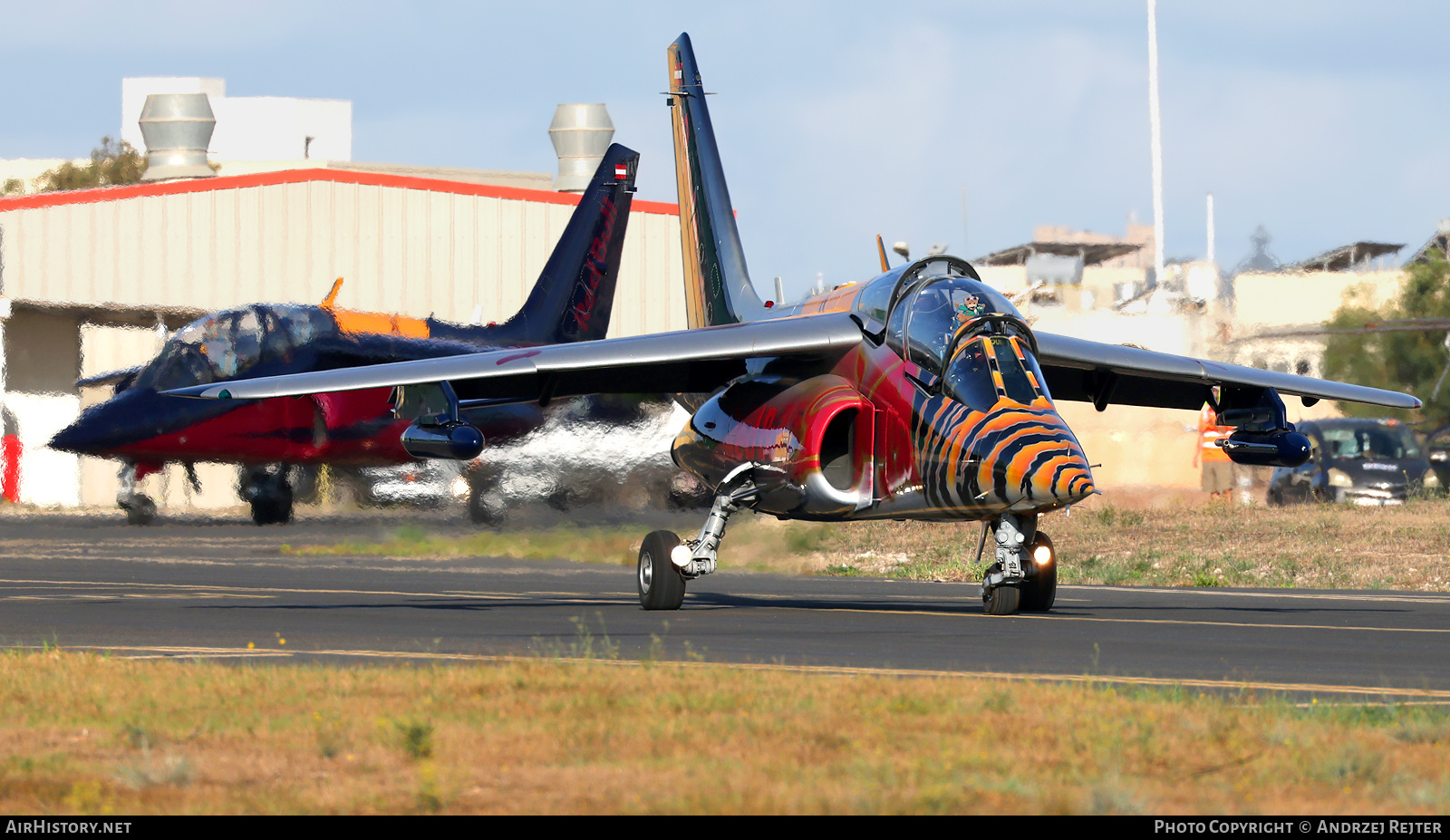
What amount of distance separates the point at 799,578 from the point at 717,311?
4.72m

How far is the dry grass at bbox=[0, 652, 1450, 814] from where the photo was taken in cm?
702

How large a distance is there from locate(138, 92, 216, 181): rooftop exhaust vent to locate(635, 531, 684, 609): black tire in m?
43.1

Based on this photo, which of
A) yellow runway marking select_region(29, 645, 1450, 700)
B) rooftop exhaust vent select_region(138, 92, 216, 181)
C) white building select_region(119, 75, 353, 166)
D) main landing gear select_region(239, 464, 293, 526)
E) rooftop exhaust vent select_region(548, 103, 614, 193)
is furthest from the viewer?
white building select_region(119, 75, 353, 166)

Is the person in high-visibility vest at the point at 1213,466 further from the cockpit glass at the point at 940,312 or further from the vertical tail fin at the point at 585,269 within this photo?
the cockpit glass at the point at 940,312

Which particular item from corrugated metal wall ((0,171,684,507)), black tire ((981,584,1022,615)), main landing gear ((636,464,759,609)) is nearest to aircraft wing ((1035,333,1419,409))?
black tire ((981,584,1022,615))

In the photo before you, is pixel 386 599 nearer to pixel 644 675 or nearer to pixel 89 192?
pixel 644 675

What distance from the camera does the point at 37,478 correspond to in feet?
168

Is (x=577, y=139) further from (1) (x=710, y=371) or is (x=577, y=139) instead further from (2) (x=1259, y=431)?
(2) (x=1259, y=431)

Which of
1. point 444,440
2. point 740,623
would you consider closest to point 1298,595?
point 740,623

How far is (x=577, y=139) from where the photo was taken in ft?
196

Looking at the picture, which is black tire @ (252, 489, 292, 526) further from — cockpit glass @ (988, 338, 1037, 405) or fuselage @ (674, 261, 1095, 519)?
cockpit glass @ (988, 338, 1037, 405)

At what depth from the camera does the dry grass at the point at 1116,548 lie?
26281mm

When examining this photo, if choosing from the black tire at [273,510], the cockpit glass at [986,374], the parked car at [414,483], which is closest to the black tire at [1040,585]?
the cockpit glass at [986,374]

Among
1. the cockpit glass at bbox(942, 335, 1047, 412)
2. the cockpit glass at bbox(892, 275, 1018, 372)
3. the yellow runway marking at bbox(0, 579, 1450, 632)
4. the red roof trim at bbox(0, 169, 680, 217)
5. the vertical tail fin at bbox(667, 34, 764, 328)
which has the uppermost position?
the red roof trim at bbox(0, 169, 680, 217)
